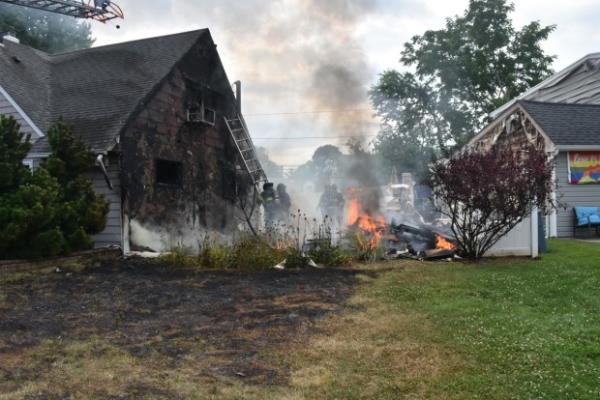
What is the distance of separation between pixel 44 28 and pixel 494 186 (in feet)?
87.9

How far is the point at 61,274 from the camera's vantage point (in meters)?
9.53

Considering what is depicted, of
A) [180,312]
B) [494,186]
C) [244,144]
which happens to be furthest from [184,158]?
[494,186]

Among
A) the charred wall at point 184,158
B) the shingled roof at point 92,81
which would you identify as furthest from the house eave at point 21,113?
the charred wall at point 184,158

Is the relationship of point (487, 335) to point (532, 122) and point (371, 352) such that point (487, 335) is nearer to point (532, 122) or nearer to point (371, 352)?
point (371, 352)

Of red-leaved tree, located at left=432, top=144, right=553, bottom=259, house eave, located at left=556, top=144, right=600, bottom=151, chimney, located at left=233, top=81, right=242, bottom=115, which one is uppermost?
chimney, located at left=233, top=81, right=242, bottom=115

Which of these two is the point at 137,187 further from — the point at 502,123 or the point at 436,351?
the point at 502,123

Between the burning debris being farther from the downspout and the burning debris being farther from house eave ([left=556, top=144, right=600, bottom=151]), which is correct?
house eave ([left=556, top=144, right=600, bottom=151])

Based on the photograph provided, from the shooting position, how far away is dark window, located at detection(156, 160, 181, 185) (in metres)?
13.7

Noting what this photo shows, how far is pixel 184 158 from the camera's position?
14789 millimetres

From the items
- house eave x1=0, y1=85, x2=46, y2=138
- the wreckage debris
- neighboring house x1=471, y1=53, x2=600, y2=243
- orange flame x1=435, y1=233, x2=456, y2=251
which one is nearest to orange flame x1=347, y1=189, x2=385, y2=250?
the wreckage debris

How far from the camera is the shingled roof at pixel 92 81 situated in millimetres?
12766

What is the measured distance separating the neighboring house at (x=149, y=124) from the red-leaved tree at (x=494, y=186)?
24.2 ft

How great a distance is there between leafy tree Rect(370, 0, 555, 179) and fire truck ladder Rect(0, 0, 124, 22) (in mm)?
19226

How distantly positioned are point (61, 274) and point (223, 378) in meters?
6.56
